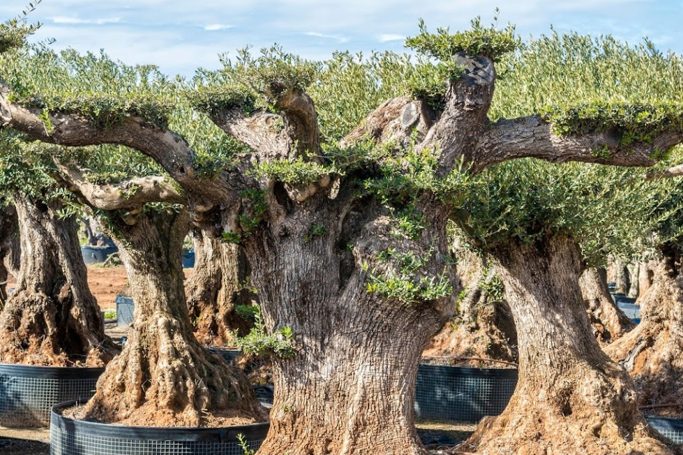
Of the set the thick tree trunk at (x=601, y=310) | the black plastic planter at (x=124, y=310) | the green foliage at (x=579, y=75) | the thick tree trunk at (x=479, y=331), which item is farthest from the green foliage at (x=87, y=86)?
the black plastic planter at (x=124, y=310)

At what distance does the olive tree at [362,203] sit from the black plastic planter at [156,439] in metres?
1.65

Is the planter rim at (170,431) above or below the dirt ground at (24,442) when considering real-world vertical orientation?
above

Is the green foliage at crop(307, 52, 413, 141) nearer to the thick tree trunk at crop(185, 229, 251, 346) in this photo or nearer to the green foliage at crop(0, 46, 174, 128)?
the green foliage at crop(0, 46, 174, 128)

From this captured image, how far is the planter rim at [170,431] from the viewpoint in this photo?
13906 millimetres

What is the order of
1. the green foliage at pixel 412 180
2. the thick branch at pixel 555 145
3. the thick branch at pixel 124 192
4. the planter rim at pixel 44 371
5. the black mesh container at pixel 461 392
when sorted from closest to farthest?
1. the green foliage at pixel 412 180
2. the thick branch at pixel 555 145
3. the thick branch at pixel 124 192
4. the planter rim at pixel 44 371
5. the black mesh container at pixel 461 392

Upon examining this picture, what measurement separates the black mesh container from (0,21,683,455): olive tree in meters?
7.56

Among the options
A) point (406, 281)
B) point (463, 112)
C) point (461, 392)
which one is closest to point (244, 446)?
point (406, 281)

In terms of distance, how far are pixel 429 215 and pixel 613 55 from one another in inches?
320

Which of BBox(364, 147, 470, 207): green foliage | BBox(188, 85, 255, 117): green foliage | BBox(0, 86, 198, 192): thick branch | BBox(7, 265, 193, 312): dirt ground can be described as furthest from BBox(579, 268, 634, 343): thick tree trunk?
BBox(7, 265, 193, 312): dirt ground

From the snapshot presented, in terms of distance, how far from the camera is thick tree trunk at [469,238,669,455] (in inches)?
550

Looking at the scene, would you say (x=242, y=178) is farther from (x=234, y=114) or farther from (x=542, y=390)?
(x=542, y=390)

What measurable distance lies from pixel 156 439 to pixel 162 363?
5.71 ft

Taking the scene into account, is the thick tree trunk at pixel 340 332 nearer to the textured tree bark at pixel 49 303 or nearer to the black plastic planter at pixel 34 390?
the black plastic planter at pixel 34 390

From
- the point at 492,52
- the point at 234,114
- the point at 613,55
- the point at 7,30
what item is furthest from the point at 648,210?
the point at 7,30
